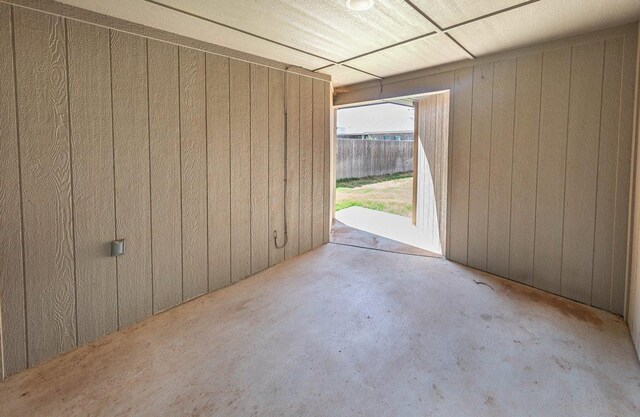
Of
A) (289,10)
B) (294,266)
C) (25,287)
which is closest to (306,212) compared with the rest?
Answer: (294,266)

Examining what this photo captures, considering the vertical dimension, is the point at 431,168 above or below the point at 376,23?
below

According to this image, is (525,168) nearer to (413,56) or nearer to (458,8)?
(413,56)

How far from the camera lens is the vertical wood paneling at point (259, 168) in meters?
3.07

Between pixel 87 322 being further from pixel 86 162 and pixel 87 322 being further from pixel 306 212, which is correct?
pixel 306 212

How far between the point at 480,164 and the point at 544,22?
1258 mm

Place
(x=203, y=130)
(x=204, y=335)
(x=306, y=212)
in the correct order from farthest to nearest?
(x=306, y=212)
(x=203, y=130)
(x=204, y=335)

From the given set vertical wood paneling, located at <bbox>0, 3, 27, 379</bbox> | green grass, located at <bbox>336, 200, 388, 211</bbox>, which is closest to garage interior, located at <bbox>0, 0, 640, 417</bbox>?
vertical wood paneling, located at <bbox>0, 3, 27, 379</bbox>

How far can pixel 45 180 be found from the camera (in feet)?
6.11

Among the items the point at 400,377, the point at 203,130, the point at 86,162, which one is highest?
the point at 203,130

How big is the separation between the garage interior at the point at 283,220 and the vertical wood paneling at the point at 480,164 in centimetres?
2

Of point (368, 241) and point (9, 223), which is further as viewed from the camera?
point (368, 241)

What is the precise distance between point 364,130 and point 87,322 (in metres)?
15.3

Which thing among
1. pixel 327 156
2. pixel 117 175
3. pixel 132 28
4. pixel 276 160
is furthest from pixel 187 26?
pixel 327 156

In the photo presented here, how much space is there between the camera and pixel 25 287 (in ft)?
6.01
